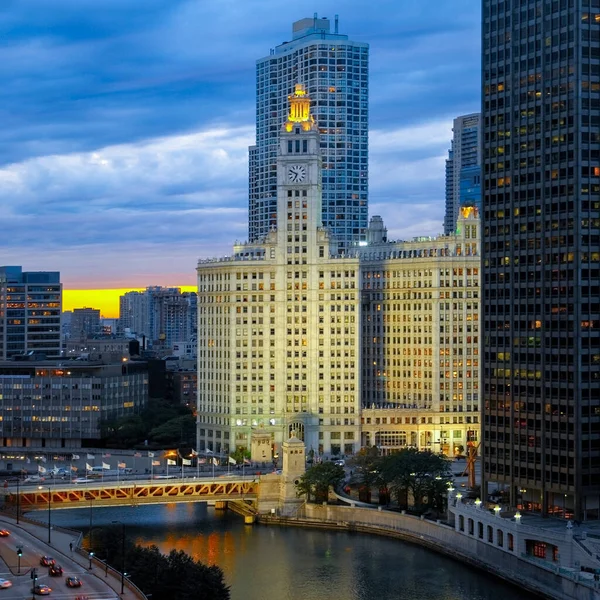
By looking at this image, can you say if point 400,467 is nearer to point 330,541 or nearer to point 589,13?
point 330,541

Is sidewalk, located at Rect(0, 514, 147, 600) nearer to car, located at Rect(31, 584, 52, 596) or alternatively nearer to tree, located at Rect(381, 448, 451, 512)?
car, located at Rect(31, 584, 52, 596)

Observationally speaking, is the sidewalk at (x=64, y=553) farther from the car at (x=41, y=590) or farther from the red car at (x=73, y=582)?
the car at (x=41, y=590)

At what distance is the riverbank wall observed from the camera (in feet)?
480

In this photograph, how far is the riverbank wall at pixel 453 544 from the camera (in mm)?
146250

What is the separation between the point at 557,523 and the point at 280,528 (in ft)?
167

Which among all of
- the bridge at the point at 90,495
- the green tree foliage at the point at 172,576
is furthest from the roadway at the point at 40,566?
the bridge at the point at 90,495

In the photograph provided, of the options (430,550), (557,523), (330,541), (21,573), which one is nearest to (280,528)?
(330,541)

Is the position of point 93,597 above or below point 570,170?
below

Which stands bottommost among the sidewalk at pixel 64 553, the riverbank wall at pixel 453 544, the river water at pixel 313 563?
the river water at pixel 313 563

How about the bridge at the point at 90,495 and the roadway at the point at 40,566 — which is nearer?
the roadway at the point at 40,566

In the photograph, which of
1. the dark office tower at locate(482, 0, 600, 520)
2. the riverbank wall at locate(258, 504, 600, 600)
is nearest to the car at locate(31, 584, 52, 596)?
the riverbank wall at locate(258, 504, 600, 600)

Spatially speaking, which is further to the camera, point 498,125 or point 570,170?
point 498,125

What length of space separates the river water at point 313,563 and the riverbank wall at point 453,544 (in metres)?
1.49

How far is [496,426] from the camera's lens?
177m
